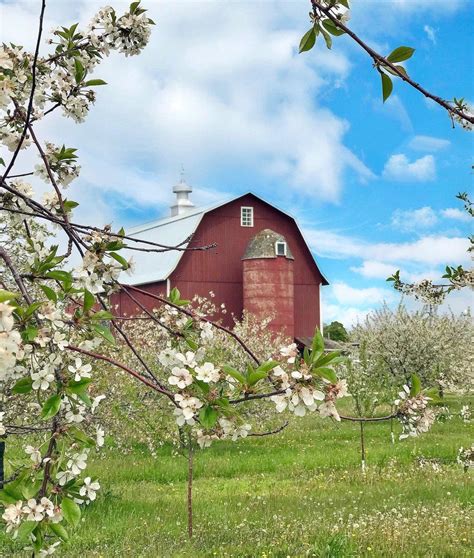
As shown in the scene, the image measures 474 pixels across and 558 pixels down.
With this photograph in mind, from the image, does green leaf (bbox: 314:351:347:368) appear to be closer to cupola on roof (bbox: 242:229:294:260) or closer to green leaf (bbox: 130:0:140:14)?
green leaf (bbox: 130:0:140:14)

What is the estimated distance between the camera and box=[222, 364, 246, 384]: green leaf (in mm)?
2309

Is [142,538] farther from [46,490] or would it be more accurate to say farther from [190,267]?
[190,267]

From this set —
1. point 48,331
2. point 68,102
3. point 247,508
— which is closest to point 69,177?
point 68,102

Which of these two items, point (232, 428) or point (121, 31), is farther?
point (121, 31)

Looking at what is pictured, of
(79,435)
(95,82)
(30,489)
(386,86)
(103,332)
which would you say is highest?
(95,82)

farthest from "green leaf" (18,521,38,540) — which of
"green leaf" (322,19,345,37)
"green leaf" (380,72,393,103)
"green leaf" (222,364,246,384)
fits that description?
"green leaf" (322,19,345,37)

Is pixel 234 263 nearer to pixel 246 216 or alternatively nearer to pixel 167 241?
pixel 246 216

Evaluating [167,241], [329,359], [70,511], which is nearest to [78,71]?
[329,359]

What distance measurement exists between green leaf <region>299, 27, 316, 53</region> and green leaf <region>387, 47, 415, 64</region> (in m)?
0.37

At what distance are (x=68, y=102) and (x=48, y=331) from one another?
7.19ft

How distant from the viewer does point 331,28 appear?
249cm

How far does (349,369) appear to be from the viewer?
42.0ft

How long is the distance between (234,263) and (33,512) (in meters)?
30.8

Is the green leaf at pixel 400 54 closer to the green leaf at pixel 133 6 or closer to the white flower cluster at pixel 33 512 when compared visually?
the white flower cluster at pixel 33 512
